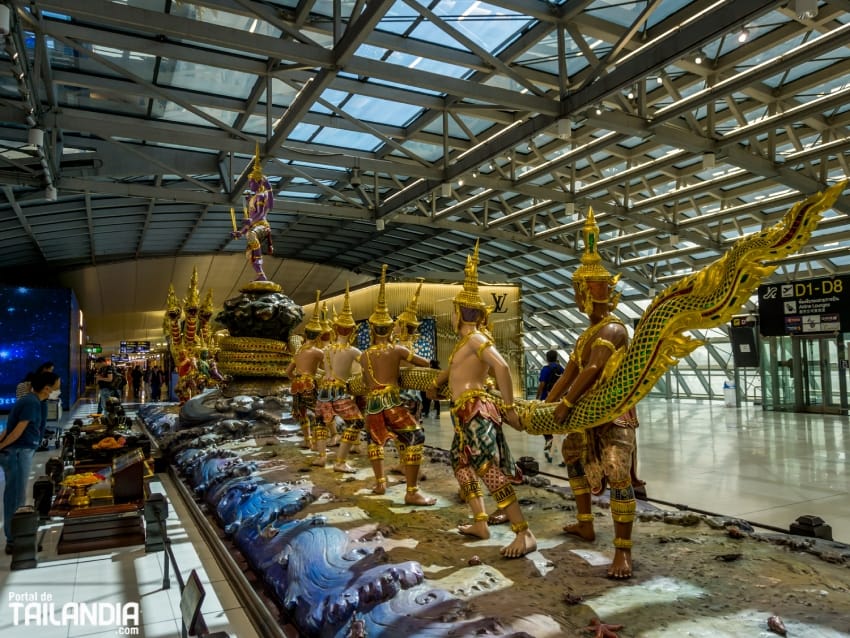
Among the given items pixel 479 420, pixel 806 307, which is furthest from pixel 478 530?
pixel 806 307

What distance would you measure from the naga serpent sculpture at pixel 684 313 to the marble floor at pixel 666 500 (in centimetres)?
229

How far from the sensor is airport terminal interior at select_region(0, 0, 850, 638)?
3.21m

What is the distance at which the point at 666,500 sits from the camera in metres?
5.81

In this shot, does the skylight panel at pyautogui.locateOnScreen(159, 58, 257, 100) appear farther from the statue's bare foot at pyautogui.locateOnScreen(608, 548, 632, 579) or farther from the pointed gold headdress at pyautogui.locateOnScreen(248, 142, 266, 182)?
the statue's bare foot at pyautogui.locateOnScreen(608, 548, 632, 579)

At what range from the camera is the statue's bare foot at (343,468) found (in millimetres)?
6141

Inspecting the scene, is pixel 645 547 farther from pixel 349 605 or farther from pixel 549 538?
pixel 349 605

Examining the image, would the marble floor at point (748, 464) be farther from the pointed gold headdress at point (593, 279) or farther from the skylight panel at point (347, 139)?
the skylight panel at point (347, 139)

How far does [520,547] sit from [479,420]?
2.55 ft

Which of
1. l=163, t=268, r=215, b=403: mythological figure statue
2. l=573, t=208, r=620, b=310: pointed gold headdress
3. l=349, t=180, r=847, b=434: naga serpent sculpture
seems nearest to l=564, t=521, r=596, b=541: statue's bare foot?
l=349, t=180, r=847, b=434: naga serpent sculpture

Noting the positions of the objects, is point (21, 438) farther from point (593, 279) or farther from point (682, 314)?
point (682, 314)

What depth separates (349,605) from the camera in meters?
2.97

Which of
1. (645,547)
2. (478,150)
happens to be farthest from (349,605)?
(478,150)

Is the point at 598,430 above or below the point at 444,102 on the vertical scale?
below

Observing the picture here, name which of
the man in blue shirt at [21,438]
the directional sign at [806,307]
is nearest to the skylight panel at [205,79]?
the man in blue shirt at [21,438]
